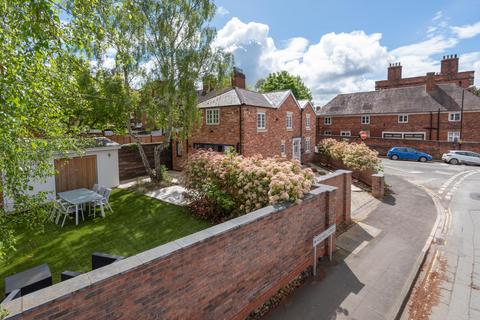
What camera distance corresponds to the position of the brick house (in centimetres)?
1805

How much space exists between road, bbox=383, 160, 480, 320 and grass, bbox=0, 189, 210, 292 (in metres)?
6.71

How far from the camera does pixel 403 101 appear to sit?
34.0 m

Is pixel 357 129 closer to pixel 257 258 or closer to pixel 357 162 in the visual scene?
pixel 357 162

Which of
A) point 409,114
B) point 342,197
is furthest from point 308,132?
point 342,197

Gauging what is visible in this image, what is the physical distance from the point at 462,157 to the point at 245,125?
22408 millimetres

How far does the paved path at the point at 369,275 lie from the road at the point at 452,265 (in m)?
0.38

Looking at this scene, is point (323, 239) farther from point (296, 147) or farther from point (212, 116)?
point (296, 147)

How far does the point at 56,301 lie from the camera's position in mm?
2850

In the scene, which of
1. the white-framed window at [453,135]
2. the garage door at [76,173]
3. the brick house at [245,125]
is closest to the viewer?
the garage door at [76,173]

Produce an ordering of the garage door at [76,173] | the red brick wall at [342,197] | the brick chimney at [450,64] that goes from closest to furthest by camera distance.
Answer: the red brick wall at [342,197] → the garage door at [76,173] → the brick chimney at [450,64]

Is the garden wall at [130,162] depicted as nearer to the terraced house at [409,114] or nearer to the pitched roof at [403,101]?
the terraced house at [409,114]

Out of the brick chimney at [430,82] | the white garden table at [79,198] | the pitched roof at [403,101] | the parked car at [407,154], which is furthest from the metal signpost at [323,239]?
the brick chimney at [430,82]

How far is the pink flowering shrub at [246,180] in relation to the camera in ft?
21.1

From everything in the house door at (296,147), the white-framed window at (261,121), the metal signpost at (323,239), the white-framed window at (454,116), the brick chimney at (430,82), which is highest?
the brick chimney at (430,82)
